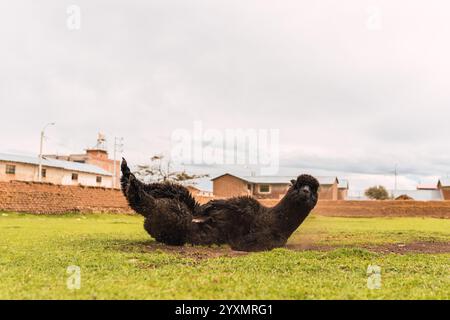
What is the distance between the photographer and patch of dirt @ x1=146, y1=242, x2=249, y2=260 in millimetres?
8414

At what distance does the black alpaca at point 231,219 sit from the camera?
9.47 meters

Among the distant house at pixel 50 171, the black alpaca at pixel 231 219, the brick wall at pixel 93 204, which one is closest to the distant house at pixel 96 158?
the distant house at pixel 50 171

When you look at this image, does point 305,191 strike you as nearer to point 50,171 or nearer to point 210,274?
point 210,274

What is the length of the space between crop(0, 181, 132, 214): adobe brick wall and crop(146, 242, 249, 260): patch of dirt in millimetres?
20445

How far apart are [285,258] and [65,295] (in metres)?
4.13

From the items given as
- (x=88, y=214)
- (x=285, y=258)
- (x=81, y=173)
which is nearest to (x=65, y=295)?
(x=285, y=258)

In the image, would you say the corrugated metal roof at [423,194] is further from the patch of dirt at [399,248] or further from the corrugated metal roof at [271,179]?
the patch of dirt at [399,248]

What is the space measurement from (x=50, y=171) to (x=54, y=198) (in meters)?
21.7

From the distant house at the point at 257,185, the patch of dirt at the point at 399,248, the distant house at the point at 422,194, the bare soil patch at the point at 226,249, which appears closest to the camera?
the bare soil patch at the point at 226,249

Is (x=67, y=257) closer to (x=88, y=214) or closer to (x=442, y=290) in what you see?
(x=442, y=290)

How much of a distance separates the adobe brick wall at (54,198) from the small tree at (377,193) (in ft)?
187

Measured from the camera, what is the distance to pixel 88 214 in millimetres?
31188
